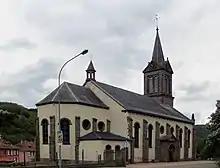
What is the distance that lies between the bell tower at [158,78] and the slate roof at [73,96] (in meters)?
22.7

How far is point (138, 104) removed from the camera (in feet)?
206

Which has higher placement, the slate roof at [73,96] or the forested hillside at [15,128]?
the slate roof at [73,96]

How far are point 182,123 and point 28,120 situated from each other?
226 ft

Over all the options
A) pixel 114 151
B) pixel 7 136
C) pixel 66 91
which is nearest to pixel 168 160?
pixel 114 151

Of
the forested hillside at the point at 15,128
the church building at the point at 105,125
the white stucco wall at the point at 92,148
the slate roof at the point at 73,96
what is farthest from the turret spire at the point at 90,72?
the forested hillside at the point at 15,128

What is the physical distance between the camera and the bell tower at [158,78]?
77688 millimetres

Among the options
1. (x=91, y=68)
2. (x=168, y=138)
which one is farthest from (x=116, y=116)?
(x=168, y=138)

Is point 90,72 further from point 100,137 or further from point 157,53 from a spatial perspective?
point 157,53

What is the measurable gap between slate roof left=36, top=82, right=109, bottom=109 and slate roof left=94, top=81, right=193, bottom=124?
2.44 meters

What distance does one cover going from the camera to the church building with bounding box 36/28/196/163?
5088 centimetres

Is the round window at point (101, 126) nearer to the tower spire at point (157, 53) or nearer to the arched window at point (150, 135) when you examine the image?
the arched window at point (150, 135)

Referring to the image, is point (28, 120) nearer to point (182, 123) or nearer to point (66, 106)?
point (182, 123)

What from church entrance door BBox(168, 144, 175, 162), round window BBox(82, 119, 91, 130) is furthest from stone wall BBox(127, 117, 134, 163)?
church entrance door BBox(168, 144, 175, 162)

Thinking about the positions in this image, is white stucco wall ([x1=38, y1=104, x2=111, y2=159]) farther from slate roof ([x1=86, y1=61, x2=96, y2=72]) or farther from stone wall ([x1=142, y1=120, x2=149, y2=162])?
slate roof ([x1=86, y1=61, x2=96, y2=72])
